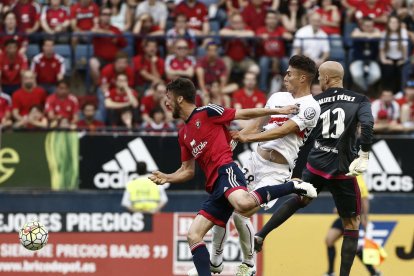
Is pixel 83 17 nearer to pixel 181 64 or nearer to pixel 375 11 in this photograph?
pixel 181 64

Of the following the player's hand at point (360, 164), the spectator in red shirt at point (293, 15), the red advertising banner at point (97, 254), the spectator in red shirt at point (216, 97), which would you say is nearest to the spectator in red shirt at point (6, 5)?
the spectator in red shirt at point (216, 97)

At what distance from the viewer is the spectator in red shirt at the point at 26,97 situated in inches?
743

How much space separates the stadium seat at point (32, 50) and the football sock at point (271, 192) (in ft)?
28.6

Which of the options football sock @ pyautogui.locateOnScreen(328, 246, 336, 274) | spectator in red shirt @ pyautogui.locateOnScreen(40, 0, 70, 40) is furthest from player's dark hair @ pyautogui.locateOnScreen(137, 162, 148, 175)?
spectator in red shirt @ pyautogui.locateOnScreen(40, 0, 70, 40)

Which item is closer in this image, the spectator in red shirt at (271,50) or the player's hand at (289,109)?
the player's hand at (289,109)

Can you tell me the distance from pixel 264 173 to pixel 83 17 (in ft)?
27.9

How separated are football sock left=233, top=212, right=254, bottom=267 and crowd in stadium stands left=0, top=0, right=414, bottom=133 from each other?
5924mm

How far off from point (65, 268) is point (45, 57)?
4706 millimetres

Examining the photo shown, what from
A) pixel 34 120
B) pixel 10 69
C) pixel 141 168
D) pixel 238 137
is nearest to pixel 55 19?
pixel 10 69

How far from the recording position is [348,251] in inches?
505

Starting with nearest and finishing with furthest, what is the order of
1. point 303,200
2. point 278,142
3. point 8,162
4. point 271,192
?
1. point 271,192
2. point 278,142
3. point 303,200
4. point 8,162

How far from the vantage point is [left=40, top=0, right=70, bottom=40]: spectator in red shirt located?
20.2m

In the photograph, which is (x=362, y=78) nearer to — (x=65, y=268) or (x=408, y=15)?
(x=408, y=15)

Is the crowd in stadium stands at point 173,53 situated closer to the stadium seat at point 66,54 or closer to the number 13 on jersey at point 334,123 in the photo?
the stadium seat at point 66,54
